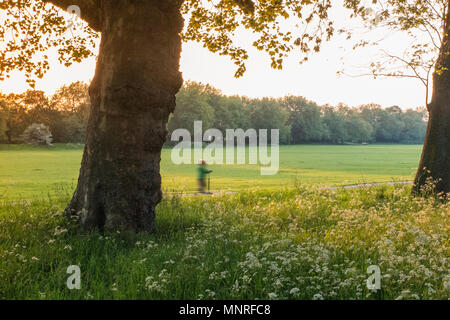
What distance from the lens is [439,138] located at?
11.3m

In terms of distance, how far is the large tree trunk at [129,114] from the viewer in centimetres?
620

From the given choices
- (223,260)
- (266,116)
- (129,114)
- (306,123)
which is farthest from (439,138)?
(306,123)

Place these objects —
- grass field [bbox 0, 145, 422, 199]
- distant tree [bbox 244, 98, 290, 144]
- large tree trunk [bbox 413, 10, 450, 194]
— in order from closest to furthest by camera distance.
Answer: large tree trunk [bbox 413, 10, 450, 194]
grass field [bbox 0, 145, 422, 199]
distant tree [bbox 244, 98, 290, 144]

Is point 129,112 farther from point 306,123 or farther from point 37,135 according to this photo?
point 306,123

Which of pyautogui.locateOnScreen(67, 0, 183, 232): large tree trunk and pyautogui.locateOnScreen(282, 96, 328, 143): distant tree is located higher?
pyautogui.locateOnScreen(282, 96, 328, 143): distant tree

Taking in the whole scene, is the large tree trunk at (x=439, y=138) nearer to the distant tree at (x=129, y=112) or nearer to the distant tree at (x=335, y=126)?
the distant tree at (x=129, y=112)

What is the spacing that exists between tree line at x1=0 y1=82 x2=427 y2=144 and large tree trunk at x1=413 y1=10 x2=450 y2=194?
142ft

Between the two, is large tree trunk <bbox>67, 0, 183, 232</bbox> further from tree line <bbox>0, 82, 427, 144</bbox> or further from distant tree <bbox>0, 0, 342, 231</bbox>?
tree line <bbox>0, 82, 427, 144</bbox>

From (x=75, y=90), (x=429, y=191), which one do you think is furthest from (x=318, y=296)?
(x=75, y=90)

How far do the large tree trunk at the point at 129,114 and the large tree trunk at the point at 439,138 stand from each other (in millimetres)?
9079

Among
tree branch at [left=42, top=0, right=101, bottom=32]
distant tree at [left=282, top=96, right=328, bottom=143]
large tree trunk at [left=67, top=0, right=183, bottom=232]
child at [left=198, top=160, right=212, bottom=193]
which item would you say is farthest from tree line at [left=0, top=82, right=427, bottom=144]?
large tree trunk at [left=67, top=0, right=183, bottom=232]

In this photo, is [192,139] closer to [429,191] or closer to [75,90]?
[75,90]

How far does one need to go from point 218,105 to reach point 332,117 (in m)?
61.3

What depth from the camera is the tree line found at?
269ft
